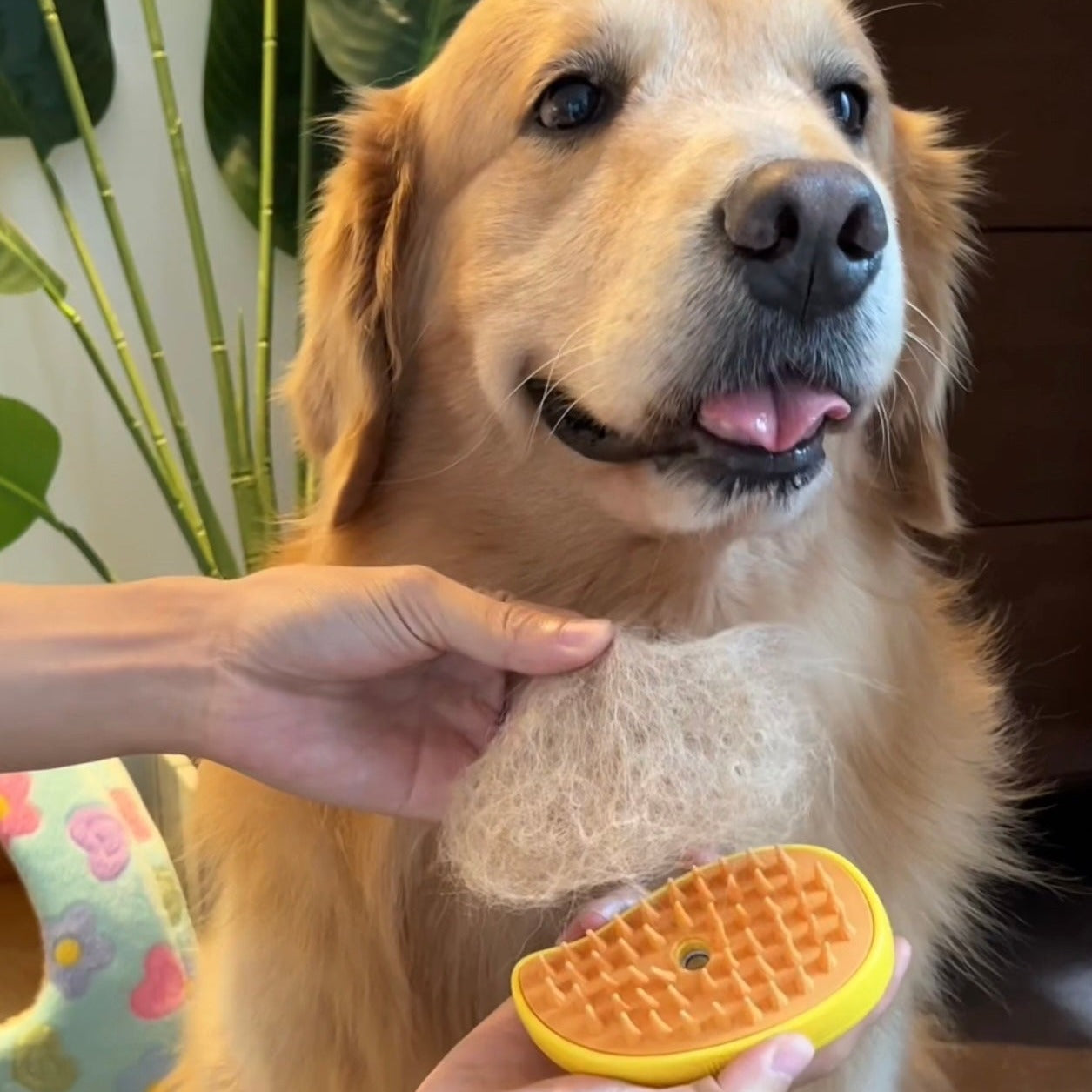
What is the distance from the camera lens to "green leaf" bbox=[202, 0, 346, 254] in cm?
189

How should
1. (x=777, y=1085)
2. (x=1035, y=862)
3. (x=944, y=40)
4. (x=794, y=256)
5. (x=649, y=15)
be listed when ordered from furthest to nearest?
1. (x=1035, y=862)
2. (x=944, y=40)
3. (x=649, y=15)
4. (x=794, y=256)
5. (x=777, y=1085)

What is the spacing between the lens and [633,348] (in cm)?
85

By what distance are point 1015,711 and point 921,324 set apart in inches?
38.8

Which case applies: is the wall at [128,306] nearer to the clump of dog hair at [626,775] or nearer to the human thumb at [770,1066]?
the clump of dog hair at [626,775]

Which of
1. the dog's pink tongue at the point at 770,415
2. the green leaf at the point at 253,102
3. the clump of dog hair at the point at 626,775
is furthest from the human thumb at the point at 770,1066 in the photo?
the green leaf at the point at 253,102

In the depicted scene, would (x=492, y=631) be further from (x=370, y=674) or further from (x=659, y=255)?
(x=659, y=255)

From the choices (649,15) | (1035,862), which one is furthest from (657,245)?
(1035,862)

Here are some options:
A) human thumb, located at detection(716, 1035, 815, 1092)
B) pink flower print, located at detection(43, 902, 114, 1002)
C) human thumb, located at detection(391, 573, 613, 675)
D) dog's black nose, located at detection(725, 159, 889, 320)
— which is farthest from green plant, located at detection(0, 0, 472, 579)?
human thumb, located at detection(716, 1035, 815, 1092)

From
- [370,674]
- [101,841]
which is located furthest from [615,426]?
[101,841]

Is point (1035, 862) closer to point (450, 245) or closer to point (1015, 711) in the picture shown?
point (1015, 711)

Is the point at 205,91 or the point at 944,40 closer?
the point at 944,40

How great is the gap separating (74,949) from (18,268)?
0.93 m

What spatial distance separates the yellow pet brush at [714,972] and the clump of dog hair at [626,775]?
34mm

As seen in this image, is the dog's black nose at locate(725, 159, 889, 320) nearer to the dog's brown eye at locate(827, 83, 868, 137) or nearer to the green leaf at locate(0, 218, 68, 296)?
the dog's brown eye at locate(827, 83, 868, 137)
